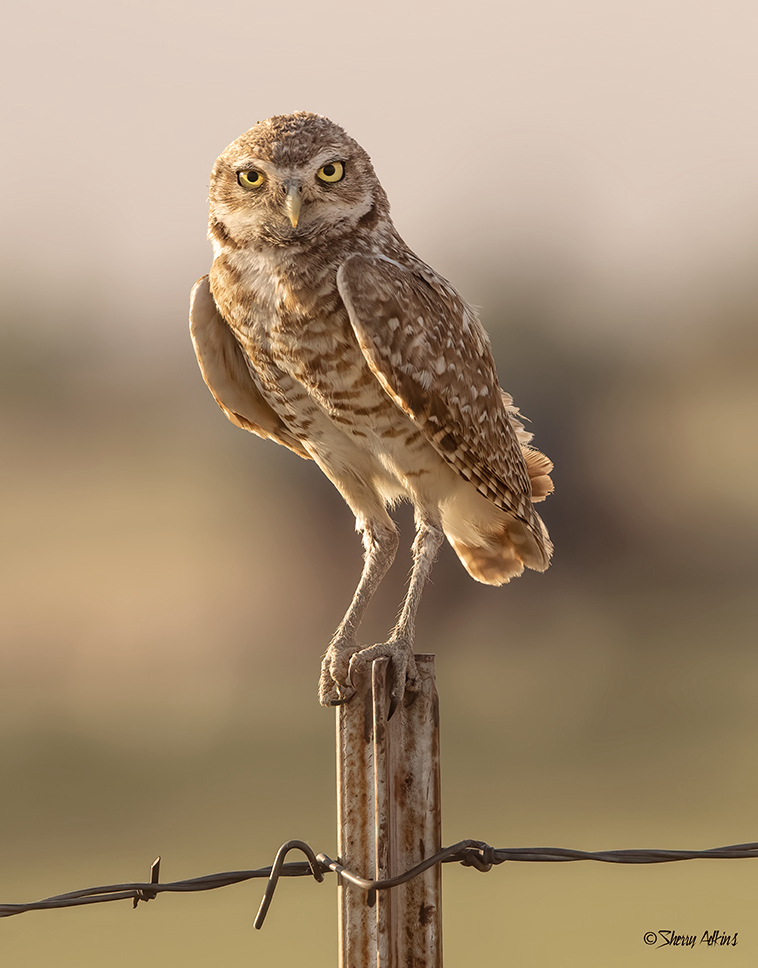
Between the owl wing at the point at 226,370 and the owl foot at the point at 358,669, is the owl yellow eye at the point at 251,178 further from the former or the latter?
the owl foot at the point at 358,669

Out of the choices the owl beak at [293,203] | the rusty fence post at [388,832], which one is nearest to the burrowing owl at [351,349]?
the owl beak at [293,203]

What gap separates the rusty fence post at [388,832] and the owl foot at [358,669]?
0.04 m

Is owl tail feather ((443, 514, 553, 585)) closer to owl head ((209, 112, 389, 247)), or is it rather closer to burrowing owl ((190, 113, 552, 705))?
burrowing owl ((190, 113, 552, 705))

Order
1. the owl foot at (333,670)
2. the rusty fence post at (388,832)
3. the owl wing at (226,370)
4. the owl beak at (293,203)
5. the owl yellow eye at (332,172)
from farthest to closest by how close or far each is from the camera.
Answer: the owl wing at (226,370) < the owl yellow eye at (332,172) < the owl beak at (293,203) < the owl foot at (333,670) < the rusty fence post at (388,832)

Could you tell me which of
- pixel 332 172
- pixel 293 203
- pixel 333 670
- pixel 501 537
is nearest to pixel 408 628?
pixel 333 670

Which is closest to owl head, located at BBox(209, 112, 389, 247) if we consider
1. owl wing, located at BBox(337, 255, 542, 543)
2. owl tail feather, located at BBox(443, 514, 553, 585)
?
owl wing, located at BBox(337, 255, 542, 543)

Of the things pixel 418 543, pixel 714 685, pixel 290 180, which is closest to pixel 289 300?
pixel 290 180

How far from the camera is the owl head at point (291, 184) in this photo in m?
2.76

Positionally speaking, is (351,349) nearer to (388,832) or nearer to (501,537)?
(501,537)

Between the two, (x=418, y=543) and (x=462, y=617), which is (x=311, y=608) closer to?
(x=462, y=617)

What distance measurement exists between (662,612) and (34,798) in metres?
15.6

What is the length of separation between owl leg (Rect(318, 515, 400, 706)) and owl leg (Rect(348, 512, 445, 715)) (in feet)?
0.29

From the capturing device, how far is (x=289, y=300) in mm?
2789

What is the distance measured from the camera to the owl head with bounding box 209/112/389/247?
276cm
